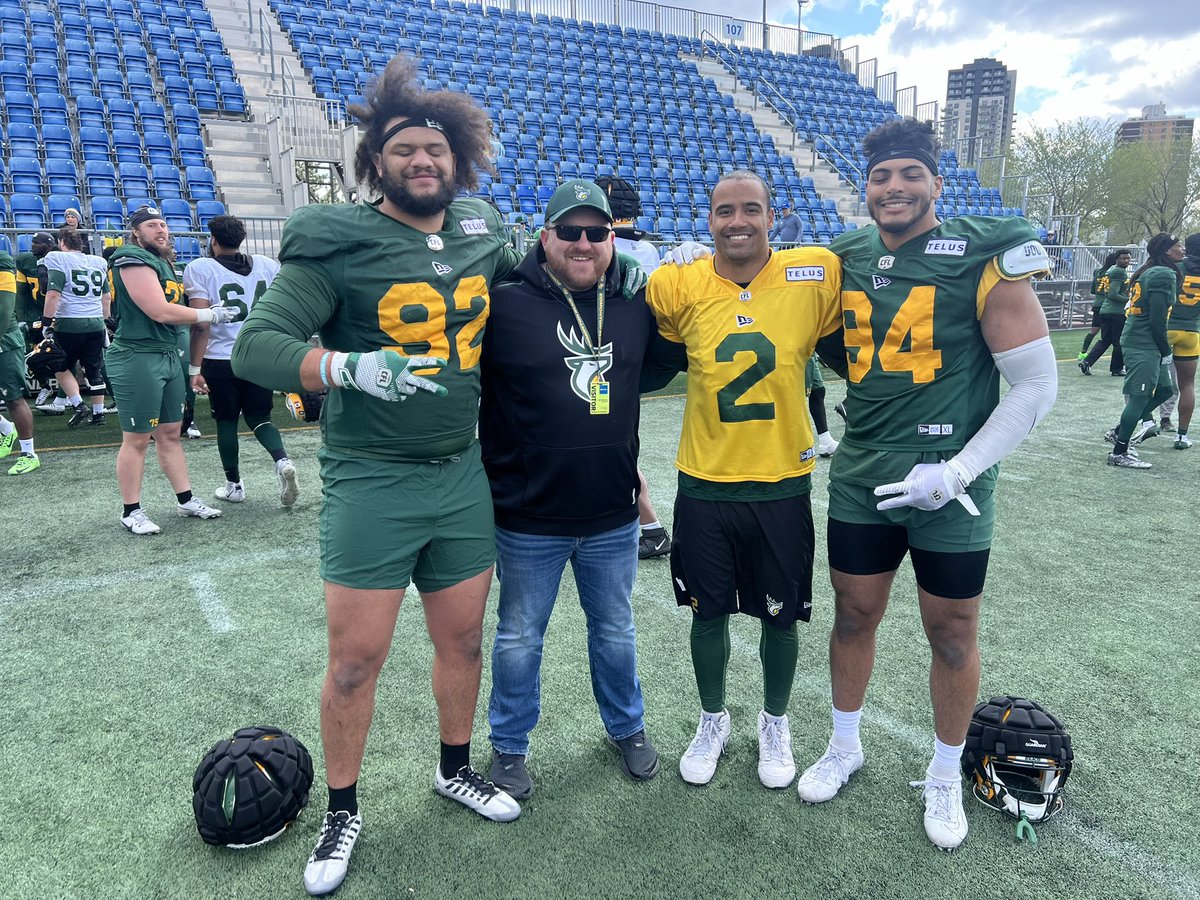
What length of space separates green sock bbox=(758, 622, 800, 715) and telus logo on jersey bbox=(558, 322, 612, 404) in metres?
1.04

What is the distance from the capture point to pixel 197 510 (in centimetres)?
556

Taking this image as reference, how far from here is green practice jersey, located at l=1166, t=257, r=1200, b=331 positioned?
7.08 metres

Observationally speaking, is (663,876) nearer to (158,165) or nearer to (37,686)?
(37,686)

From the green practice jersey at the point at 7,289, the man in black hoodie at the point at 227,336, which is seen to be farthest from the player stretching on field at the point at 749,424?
the green practice jersey at the point at 7,289

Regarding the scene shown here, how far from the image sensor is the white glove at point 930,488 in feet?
7.41

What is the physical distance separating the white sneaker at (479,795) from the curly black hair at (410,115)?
1.91 metres

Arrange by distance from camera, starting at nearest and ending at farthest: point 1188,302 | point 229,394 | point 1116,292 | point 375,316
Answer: point 375,316
point 229,394
point 1188,302
point 1116,292

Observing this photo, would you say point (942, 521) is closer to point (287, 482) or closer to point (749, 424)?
point (749, 424)

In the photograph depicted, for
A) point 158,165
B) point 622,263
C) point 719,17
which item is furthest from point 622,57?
point 622,263

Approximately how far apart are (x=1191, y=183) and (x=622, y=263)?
46.4 meters

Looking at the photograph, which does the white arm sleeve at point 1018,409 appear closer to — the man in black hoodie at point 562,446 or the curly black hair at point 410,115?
the man in black hoodie at point 562,446

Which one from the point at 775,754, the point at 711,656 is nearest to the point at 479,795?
the point at 711,656

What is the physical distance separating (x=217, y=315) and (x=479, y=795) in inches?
155

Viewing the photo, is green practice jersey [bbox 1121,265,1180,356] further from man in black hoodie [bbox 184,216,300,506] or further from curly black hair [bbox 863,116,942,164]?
man in black hoodie [bbox 184,216,300,506]
